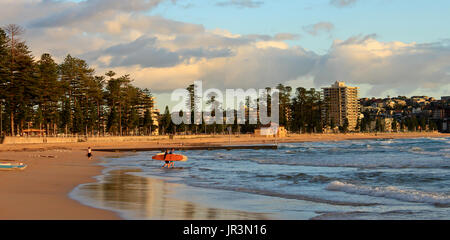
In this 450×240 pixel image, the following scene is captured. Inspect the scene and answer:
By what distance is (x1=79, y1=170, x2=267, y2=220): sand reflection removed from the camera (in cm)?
999

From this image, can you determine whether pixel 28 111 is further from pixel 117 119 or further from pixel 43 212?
pixel 43 212

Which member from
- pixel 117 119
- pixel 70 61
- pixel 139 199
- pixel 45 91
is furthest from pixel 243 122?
pixel 139 199

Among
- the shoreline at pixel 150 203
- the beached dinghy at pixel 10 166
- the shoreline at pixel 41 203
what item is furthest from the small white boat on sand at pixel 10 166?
the shoreline at pixel 150 203

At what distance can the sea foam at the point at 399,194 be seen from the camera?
12888 mm

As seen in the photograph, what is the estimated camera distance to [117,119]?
84.6 m

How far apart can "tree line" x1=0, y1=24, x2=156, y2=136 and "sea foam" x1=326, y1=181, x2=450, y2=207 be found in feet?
171

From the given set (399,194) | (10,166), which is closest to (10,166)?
(10,166)

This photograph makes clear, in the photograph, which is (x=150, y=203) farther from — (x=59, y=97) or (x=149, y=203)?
(x=59, y=97)

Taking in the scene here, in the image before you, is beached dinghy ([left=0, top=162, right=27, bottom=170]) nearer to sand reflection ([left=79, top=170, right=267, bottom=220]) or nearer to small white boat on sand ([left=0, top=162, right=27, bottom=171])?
small white boat on sand ([left=0, top=162, right=27, bottom=171])

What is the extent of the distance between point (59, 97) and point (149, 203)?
2748 inches

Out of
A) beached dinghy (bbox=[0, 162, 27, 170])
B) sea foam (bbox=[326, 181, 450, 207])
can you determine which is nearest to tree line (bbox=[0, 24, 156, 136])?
beached dinghy (bbox=[0, 162, 27, 170])

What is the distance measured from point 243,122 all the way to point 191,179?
330 ft

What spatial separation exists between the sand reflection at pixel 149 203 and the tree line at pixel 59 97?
4883cm
